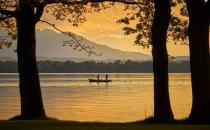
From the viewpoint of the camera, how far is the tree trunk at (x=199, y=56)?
2669 cm

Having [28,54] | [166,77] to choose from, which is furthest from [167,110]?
[28,54]

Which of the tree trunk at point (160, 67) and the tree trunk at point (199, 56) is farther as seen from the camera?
the tree trunk at point (160, 67)

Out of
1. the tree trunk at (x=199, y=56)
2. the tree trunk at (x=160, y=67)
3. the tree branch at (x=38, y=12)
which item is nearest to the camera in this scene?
the tree trunk at (x=199, y=56)

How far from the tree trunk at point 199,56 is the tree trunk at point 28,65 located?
33.7 ft

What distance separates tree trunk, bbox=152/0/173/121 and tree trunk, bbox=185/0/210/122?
2.32 m

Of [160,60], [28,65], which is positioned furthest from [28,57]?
[160,60]

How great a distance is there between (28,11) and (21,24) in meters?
0.84

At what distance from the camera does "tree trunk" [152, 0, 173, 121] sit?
95.5ft

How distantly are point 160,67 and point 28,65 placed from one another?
8.38 m

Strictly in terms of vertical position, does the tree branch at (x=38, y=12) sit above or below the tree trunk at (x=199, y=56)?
above

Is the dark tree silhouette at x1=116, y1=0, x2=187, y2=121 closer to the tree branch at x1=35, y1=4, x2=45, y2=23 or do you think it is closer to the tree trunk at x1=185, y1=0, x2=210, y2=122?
the tree trunk at x1=185, y1=0, x2=210, y2=122

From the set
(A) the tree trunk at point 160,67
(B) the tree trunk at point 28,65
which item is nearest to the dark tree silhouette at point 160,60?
(A) the tree trunk at point 160,67

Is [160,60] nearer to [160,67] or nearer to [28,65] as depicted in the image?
[160,67]

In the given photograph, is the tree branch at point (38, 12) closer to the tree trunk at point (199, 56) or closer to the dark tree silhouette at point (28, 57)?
the dark tree silhouette at point (28, 57)
